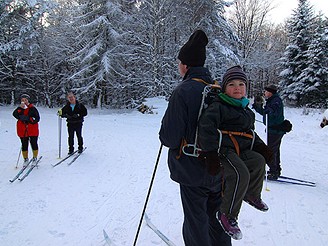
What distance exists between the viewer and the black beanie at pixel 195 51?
2.46m

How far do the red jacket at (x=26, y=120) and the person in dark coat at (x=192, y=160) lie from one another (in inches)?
208

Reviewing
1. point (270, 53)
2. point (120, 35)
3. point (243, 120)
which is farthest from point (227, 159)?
point (270, 53)

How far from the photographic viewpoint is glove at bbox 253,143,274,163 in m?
2.41

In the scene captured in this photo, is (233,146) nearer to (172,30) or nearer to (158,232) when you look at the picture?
(158,232)

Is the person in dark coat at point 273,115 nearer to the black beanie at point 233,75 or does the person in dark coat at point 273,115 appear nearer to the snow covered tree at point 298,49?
the black beanie at point 233,75

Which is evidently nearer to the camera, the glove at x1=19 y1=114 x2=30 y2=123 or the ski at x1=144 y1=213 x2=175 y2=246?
the ski at x1=144 y1=213 x2=175 y2=246

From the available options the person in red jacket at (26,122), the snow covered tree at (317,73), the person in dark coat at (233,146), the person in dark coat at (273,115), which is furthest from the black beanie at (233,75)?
the snow covered tree at (317,73)

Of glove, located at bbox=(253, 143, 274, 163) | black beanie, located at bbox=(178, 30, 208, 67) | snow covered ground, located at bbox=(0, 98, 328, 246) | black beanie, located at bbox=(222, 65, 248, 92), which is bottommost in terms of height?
snow covered ground, located at bbox=(0, 98, 328, 246)

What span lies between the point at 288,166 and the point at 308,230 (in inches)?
135

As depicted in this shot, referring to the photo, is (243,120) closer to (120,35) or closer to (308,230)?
(308,230)

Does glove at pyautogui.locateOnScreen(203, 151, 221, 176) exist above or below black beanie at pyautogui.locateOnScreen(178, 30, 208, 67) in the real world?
below

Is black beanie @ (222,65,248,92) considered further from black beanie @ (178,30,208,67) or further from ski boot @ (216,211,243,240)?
ski boot @ (216,211,243,240)

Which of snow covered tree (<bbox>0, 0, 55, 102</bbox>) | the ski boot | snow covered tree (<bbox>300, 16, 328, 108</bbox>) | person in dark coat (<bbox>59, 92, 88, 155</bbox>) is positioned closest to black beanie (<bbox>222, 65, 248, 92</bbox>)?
the ski boot

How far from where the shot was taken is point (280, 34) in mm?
37969
